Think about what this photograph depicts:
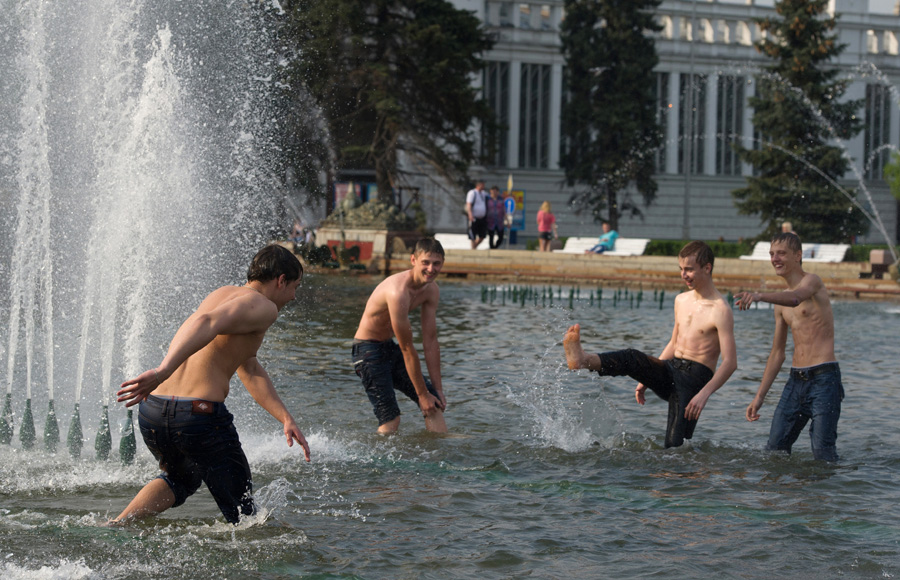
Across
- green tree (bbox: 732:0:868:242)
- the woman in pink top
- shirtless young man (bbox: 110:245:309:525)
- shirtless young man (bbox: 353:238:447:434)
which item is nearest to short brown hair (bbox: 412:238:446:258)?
shirtless young man (bbox: 353:238:447:434)

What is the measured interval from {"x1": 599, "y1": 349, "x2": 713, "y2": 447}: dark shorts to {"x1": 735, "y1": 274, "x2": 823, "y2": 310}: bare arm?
67 cm

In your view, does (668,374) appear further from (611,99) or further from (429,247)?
(611,99)

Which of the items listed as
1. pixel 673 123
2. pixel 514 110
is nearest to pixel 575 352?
pixel 514 110

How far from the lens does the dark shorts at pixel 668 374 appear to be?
7262mm

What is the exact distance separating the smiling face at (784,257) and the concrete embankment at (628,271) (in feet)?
55.1

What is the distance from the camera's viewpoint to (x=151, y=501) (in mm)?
5250

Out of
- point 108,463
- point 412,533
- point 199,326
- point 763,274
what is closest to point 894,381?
point 412,533

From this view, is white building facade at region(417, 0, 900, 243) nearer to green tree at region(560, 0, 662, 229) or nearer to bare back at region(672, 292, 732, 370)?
green tree at region(560, 0, 662, 229)

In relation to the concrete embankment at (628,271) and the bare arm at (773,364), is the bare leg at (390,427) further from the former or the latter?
the concrete embankment at (628,271)

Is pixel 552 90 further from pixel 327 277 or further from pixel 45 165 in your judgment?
pixel 45 165

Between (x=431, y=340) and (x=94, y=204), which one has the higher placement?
(x=94, y=204)

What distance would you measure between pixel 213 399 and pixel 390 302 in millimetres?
2779

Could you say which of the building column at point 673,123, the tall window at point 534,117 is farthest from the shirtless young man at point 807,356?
the building column at point 673,123

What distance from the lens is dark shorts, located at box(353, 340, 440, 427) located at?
26.6 feet
